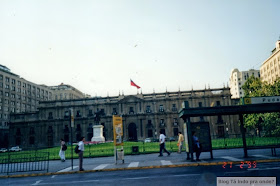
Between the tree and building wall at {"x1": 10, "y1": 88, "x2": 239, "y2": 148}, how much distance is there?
1653 cm

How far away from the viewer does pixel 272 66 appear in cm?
7200

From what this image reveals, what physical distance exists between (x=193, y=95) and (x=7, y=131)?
5542cm

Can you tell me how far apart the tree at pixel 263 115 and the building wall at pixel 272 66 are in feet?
69.6

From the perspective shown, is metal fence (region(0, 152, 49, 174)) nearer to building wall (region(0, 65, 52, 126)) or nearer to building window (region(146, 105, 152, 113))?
building window (region(146, 105, 152, 113))

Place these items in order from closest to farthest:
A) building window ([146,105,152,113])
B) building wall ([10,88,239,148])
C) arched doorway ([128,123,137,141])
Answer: building wall ([10,88,239,148]) < building window ([146,105,152,113]) < arched doorway ([128,123,137,141])

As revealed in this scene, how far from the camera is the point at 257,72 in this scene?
337 ft

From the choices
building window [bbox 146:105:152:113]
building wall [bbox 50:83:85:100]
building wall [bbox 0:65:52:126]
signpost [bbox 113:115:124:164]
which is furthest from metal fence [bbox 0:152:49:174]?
building wall [bbox 50:83:85:100]

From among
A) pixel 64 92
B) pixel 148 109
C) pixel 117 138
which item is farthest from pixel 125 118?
pixel 117 138

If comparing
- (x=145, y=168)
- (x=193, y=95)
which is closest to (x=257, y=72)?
(x=193, y=95)

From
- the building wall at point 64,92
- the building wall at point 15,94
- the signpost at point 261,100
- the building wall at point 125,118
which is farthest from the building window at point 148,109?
the signpost at point 261,100

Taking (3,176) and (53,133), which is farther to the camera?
Result: (53,133)

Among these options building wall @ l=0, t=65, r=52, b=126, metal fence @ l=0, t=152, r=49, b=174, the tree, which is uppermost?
building wall @ l=0, t=65, r=52, b=126

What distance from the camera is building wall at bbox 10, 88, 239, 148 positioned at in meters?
64.3

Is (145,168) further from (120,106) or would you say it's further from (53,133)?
(53,133)
